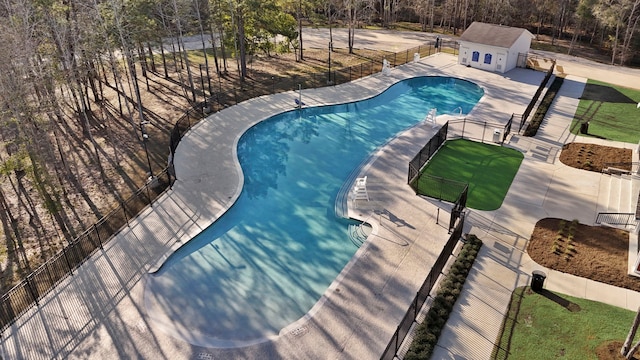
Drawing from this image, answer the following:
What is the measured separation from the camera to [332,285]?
17.8 m

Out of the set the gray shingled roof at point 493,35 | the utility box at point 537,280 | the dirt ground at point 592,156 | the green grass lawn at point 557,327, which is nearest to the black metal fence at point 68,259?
the green grass lawn at point 557,327

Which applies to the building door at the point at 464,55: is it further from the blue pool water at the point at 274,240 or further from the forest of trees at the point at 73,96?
the forest of trees at the point at 73,96

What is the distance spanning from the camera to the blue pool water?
55.9 feet

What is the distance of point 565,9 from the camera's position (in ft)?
→ 169

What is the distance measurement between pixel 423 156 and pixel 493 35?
71.1ft

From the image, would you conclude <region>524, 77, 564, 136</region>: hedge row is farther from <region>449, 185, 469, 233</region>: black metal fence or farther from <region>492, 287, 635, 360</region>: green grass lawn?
<region>492, 287, 635, 360</region>: green grass lawn

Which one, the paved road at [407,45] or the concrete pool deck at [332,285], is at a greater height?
the paved road at [407,45]

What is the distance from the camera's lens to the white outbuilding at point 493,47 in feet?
133

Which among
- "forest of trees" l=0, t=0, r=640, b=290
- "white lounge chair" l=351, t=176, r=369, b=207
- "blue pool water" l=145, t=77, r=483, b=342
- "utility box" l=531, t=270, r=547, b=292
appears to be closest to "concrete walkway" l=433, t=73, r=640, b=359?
"utility box" l=531, t=270, r=547, b=292

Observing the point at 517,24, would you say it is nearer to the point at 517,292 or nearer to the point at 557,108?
the point at 557,108

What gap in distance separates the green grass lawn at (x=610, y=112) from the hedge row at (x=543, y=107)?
6.69 feet

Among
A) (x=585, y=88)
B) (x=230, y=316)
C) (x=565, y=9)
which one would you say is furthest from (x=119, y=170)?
(x=565, y=9)

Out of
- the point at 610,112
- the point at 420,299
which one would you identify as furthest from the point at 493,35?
the point at 420,299

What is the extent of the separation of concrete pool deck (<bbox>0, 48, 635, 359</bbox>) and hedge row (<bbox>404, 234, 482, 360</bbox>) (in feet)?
1.31
